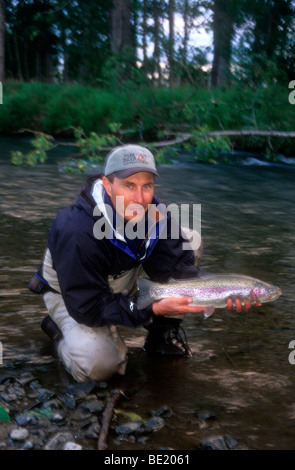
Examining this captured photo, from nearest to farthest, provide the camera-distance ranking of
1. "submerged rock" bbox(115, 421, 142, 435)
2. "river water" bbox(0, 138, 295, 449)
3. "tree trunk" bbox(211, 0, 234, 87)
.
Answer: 1. "submerged rock" bbox(115, 421, 142, 435)
2. "river water" bbox(0, 138, 295, 449)
3. "tree trunk" bbox(211, 0, 234, 87)

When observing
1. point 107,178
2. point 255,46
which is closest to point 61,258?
point 107,178

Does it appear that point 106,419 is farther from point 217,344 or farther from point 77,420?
point 217,344

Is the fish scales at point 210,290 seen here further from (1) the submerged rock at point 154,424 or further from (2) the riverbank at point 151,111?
(2) the riverbank at point 151,111

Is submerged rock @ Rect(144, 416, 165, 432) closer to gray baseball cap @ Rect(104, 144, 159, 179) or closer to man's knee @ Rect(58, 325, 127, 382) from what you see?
man's knee @ Rect(58, 325, 127, 382)

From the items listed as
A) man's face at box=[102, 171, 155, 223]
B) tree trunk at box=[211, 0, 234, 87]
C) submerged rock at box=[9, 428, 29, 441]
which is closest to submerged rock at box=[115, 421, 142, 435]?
submerged rock at box=[9, 428, 29, 441]

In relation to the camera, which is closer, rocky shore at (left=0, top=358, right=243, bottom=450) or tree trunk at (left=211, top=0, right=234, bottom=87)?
rocky shore at (left=0, top=358, right=243, bottom=450)

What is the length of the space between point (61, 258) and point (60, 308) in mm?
640

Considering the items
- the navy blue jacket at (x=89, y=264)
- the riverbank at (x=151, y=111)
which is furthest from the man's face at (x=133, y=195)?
the riverbank at (x=151, y=111)

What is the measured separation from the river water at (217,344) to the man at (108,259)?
255mm

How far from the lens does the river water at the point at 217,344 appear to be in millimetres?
3104

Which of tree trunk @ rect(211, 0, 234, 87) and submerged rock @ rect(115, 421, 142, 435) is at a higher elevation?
tree trunk @ rect(211, 0, 234, 87)

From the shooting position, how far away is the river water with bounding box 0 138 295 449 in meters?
3.10
